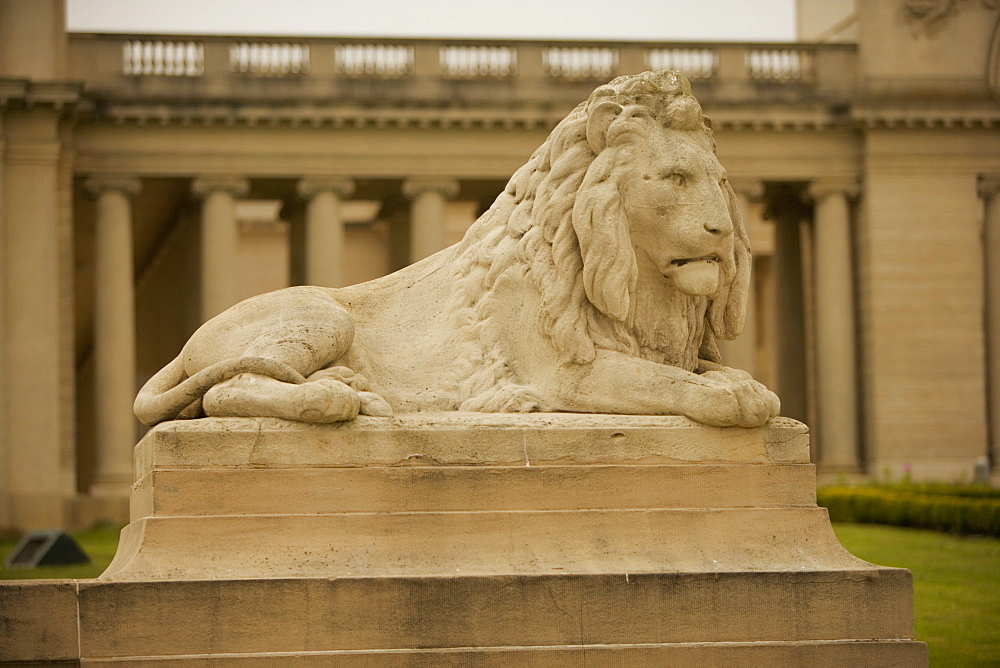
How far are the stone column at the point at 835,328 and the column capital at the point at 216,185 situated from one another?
16.7 meters

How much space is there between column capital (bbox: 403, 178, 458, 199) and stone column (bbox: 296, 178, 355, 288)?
5.70 ft

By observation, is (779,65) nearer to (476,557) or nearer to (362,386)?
(362,386)

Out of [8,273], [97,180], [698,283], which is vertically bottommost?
[698,283]

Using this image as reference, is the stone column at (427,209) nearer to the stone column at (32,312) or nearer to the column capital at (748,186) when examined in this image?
the column capital at (748,186)

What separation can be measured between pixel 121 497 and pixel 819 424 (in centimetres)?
2022

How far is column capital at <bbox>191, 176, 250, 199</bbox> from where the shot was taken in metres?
43.3

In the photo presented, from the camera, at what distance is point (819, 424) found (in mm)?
45656

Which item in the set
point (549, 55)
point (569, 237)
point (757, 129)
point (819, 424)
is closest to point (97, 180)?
point (549, 55)

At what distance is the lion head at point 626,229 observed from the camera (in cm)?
898

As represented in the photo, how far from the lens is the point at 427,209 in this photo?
4406 centimetres

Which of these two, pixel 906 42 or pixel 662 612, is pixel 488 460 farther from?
pixel 906 42

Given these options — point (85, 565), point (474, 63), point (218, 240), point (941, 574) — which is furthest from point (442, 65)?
point (941, 574)

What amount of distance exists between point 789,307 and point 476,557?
41475mm

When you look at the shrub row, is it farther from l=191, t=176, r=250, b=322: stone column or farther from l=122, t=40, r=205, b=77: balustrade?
l=122, t=40, r=205, b=77: balustrade
